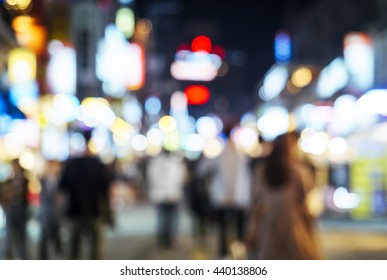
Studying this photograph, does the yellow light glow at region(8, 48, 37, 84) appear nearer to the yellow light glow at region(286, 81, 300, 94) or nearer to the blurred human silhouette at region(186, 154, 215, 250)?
the blurred human silhouette at region(186, 154, 215, 250)

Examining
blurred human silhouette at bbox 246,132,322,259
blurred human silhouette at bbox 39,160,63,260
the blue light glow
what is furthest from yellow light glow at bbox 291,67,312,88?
blurred human silhouette at bbox 246,132,322,259

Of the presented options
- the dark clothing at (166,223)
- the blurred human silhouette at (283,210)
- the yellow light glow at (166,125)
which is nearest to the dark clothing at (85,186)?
the blurred human silhouette at (283,210)

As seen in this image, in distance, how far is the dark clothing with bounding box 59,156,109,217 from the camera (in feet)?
33.5

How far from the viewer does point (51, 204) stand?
540 inches

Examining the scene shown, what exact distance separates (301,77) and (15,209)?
32.8 metres

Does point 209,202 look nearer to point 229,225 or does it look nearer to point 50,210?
point 229,225

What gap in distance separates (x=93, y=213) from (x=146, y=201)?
23038 millimetres

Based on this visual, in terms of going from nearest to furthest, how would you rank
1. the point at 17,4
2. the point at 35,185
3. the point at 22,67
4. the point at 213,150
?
the point at 17,4 < the point at 22,67 < the point at 213,150 < the point at 35,185

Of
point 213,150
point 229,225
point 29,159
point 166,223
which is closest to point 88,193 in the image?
point 229,225

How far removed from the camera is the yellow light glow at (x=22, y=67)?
1589 cm

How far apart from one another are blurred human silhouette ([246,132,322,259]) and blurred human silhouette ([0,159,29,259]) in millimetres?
5616

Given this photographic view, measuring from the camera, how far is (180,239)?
17.0m

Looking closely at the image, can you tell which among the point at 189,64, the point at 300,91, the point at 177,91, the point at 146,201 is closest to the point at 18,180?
the point at 146,201
